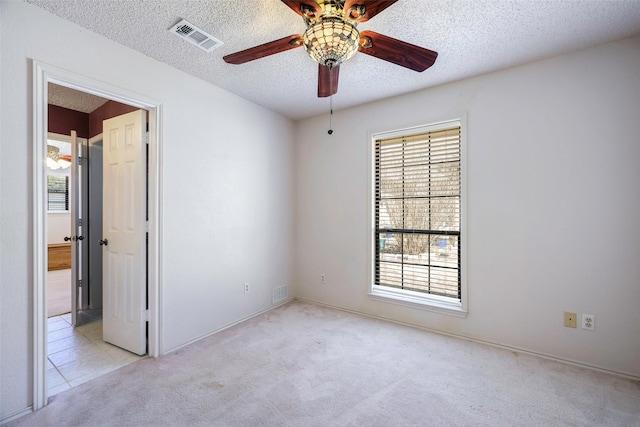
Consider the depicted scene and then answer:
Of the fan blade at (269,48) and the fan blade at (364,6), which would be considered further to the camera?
the fan blade at (269,48)

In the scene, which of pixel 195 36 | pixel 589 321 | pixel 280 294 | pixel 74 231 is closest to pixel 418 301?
pixel 589 321

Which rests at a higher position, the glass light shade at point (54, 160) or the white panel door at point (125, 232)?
the glass light shade at point (54, 160)

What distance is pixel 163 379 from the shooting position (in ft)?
7.14

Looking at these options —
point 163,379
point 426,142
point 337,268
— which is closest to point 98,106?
point 163,379

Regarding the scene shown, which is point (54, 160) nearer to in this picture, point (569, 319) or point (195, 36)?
point (195, 36)

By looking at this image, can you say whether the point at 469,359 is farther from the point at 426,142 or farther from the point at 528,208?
the point at 426,142

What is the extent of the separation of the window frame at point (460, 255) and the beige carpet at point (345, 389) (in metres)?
0.36

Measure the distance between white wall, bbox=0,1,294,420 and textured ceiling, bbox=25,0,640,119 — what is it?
206mm

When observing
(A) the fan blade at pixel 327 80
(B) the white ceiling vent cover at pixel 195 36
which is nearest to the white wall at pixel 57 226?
(B) the white ceiling vent cover at pixel 195 36

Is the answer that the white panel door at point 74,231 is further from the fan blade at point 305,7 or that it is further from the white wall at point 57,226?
the white wall at point 57,226

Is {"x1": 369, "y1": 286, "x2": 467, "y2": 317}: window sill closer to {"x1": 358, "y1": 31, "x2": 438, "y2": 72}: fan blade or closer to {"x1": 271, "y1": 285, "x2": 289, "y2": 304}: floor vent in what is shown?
{"x1": 271, "y1": 285, "x2": 289, "y2": 304}: floor vent

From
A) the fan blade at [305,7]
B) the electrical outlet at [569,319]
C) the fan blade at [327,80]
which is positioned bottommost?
the electrical outlet at [569,319]

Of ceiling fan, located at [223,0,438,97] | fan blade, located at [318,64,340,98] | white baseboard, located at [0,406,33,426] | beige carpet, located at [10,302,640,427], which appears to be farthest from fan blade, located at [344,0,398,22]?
white baseboard, located at [0,406,33,426]

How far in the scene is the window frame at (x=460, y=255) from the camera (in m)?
2.88
